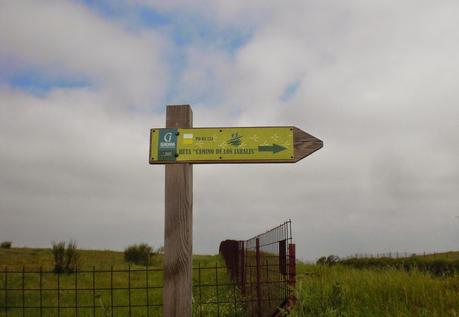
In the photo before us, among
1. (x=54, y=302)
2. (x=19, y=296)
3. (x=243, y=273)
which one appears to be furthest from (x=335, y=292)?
(x=19, y=296)

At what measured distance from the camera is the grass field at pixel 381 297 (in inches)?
251

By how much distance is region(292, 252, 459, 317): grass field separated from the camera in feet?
20.9

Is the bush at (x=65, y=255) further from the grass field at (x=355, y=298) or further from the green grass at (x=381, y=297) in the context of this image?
the green grass at (x=381, y=297)

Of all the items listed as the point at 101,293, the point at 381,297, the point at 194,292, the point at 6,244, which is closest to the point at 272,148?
the point at 381,297

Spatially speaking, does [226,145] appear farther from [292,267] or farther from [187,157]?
[292,267]

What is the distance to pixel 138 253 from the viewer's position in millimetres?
21531

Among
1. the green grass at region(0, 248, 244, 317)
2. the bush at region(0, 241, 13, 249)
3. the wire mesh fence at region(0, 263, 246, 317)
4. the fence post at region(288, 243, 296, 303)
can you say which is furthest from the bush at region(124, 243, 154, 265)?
the fence post at region(288, 243, 296, 303)

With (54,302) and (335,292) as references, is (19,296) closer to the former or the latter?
(54,302)

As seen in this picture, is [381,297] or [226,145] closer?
[226,145]

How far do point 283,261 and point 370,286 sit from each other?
260 cm

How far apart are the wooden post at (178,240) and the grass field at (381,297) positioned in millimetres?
1446

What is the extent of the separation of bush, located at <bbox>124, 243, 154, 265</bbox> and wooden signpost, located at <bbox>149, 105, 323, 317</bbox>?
56.2 ft

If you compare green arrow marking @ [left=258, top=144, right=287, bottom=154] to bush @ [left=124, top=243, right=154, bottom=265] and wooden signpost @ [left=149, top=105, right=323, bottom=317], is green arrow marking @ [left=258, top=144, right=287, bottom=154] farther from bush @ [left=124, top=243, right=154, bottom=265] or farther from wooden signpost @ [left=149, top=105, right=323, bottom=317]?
bush @ [left=124, top=243, right=154, bottom=265]

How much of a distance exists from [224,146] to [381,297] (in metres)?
4.21
